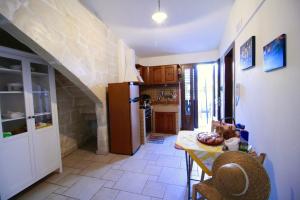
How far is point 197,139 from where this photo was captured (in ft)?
5.14

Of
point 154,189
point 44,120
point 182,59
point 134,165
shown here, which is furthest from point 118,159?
point 182,59

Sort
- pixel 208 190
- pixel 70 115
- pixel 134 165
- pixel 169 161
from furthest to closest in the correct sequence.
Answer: pixel 70 115
pixel 169 161
pixel 134 165
pixel 208 190

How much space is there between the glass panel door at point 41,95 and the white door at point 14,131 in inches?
7.8

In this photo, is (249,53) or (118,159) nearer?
(249,53)

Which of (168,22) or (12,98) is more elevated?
(168,22)

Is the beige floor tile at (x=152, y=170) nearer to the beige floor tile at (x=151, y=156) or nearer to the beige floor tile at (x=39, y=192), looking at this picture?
the beige floor tile at (x=151, y=156)

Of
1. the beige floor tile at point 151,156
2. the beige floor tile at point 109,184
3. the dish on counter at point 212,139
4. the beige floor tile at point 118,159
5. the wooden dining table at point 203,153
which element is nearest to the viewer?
the wooden dining table at point 203,153

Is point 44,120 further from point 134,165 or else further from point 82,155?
point 134,165

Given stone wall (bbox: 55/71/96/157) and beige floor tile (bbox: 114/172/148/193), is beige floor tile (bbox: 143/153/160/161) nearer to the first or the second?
beige floor tile (bbox: 114/172/148/193)

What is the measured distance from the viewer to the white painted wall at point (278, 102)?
990 millimetres

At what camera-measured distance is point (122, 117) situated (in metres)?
3.02

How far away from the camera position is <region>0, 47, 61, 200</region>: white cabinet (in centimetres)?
179

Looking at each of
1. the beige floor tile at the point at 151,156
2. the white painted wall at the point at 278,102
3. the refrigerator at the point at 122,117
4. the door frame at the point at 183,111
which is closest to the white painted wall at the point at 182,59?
the door frame at the point at 183,111

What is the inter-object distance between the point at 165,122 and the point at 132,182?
8.36 feet
